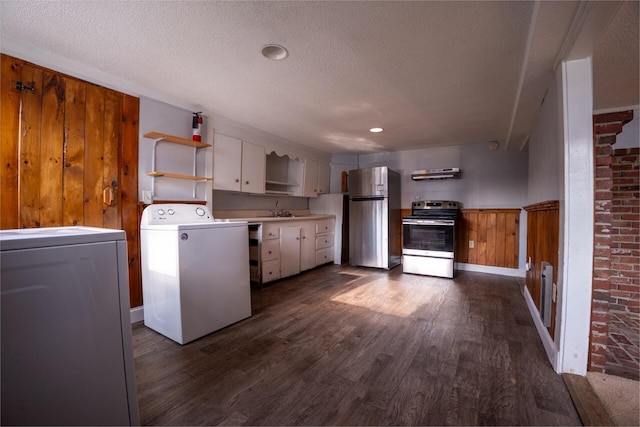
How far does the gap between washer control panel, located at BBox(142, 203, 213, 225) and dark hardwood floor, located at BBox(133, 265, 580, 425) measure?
90 cm

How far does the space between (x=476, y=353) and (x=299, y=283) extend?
6.96 ft

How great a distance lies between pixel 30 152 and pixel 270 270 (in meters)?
2.33

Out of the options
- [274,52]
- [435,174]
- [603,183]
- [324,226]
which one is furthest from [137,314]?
[435,174]

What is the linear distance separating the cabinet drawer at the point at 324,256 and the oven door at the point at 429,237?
1.24 metres

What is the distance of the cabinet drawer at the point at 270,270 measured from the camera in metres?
3.28

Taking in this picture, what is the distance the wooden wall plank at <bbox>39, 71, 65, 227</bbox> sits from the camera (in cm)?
187

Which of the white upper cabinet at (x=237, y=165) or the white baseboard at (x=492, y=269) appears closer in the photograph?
the white upper cabinet at (x=237, y=165)

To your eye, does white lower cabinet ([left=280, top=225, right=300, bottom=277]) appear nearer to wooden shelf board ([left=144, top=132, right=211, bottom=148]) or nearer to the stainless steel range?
wooden shelf board ([left=144, top=132, right=211, bottom=148])

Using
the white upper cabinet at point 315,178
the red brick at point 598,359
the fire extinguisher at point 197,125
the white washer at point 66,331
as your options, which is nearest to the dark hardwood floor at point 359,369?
the red brick at point 598,359

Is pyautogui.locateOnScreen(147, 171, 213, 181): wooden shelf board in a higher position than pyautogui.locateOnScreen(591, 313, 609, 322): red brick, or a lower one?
higher

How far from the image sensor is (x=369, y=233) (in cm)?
429

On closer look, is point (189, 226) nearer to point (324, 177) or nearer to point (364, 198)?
point (364, 198)

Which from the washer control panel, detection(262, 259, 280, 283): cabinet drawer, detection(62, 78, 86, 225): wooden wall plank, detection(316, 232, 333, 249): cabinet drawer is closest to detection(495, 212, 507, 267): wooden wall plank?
detection(316, 232, 333, 249): cabinet drawer

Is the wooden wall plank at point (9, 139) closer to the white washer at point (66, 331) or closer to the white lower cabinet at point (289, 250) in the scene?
the white washer at point (66, 331)
